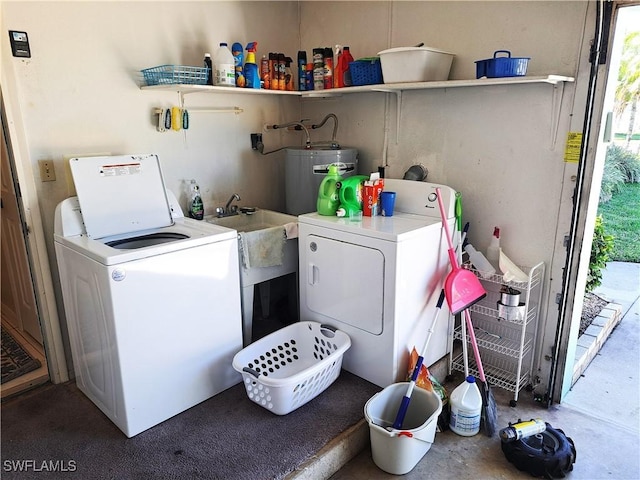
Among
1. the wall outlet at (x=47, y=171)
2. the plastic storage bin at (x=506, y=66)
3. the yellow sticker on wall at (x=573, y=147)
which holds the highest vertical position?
the plastic storage bin at (x=506, y=66)

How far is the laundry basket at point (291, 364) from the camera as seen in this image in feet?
6.75

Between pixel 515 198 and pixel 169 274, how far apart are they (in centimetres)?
187

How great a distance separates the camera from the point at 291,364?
254 centimetres

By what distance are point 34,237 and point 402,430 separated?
6.70 feet

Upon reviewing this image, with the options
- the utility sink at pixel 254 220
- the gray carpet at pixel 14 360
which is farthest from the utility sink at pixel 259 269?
the gray carpet at pixel 14 360

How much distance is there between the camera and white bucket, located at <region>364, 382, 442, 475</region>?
74.9 inches

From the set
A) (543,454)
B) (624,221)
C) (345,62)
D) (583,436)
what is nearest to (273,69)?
(345,62)

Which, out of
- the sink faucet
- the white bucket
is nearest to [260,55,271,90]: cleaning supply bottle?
the sink faucet

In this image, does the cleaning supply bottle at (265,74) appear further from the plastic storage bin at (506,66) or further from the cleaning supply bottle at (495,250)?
the cleaning supply bottle at (495,250)

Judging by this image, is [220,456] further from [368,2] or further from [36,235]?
[368,2]

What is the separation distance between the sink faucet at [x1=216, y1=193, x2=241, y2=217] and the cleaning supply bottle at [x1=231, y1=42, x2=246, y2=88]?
2.46ft

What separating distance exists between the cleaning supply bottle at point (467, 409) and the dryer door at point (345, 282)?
1.64 ft

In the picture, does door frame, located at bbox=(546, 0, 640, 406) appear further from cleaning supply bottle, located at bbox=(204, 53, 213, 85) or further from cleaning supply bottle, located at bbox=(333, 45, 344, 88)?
cleaning supply bottle, located at bbox=(204, 53, 213, 85)

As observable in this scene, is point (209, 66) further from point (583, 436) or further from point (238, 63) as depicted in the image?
point (583, 436)
